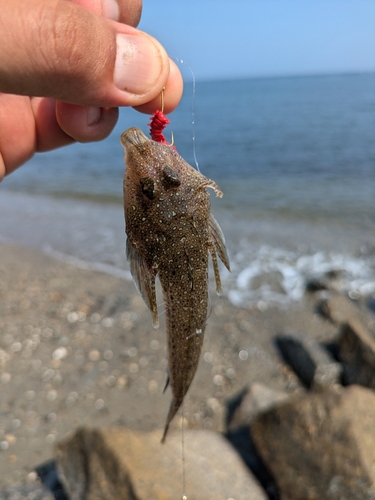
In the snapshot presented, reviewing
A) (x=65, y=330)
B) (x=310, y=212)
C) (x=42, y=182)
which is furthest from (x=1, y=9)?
(x=42, y=182)

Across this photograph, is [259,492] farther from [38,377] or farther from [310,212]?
[310,212]

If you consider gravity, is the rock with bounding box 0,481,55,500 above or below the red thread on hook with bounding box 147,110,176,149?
below

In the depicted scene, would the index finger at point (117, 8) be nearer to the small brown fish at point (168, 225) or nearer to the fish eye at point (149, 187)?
the small brown fish at point (168, 225)

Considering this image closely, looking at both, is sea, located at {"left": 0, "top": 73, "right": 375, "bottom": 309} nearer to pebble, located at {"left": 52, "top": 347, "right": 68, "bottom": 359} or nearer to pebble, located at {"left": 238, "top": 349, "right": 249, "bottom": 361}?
pebble, located at {"left": 238, "top": 349, "right": 249, "bottom": 361}

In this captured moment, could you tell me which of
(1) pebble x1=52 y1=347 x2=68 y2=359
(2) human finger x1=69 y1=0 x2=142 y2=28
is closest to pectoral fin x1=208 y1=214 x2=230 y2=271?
(2) human finger x1=69 y1=0 x2=142 y2=28

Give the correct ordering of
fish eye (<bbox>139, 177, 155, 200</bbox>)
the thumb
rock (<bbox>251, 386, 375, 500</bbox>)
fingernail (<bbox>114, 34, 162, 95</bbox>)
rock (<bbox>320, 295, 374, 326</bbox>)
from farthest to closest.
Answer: rock (<bbox>320, 295, 374, 326</bbox>), rock (<bbox>251, 386, 375, 500</bbox>), fish eye (<bbox>139, 177, 155, 200</bbox>), fingernail (<bbox>114, 34, 162, 95</bbox>), the thumb

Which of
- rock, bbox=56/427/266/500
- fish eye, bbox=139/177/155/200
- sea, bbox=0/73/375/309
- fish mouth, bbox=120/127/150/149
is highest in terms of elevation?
fish mouth, bbox=120/127/150/149
